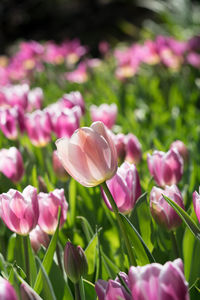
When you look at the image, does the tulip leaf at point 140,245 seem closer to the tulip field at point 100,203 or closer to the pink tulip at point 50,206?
the tulip field at point 100,203

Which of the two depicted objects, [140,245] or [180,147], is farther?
[180,147]

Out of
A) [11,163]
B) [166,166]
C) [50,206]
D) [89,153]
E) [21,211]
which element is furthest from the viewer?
[11,163]

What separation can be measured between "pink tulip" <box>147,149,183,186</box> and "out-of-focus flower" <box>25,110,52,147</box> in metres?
0.55

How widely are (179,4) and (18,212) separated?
17.5ft

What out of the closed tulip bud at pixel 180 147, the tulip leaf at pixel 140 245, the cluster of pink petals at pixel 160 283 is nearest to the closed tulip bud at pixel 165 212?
the tulip leaf at pixel 140 245

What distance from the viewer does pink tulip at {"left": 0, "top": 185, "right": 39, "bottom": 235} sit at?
0.92 m

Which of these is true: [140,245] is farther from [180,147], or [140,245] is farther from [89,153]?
[180,147]

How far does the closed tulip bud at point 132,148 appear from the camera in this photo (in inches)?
58.1

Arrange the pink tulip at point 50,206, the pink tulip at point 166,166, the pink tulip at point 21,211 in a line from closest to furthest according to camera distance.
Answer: the pink tulip at point 21,211 → the pink tulip at point 50,206 → the pink tulip at point 166,166

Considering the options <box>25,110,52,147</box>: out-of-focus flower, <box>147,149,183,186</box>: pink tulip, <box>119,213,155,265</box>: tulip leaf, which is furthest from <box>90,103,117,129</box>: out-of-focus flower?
<box>119,213,155,265</box>: tulip leaf

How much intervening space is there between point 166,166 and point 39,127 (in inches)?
25.8

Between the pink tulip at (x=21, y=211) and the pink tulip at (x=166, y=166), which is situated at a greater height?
the pink tulip at (x=21, y=211)

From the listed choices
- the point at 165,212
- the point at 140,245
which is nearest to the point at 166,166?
the point at 165,212

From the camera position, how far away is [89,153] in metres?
0.81
